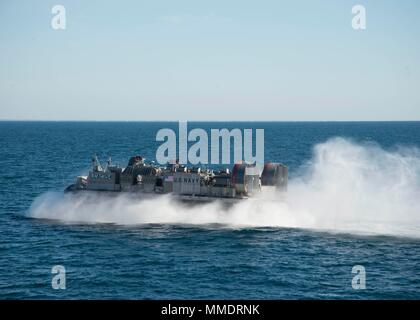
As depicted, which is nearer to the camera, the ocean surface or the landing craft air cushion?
the ocean surface

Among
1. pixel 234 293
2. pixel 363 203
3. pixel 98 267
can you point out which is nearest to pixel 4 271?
pixel 98 267

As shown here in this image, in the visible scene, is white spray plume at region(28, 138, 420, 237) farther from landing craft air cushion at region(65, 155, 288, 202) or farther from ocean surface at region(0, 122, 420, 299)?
landing craft air cushion at region(65, 155, 288, 202)

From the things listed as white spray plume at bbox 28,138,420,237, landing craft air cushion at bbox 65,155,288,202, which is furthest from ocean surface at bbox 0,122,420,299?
landing craft air cushion at bbox 65,155,288,202

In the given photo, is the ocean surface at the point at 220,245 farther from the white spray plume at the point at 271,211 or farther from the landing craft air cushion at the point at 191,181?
the landing craft air cushion at the point at 191,181

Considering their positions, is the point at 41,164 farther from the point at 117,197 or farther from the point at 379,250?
the point at 379,250

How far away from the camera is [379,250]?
44.1 meters

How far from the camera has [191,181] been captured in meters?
55.2

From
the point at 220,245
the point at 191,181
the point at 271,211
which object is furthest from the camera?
the point at 191,181

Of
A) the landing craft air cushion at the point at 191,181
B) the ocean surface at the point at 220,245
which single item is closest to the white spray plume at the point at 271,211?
the ocean surface at the point at 220,245

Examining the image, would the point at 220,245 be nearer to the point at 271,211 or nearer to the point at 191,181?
the point at 271,211

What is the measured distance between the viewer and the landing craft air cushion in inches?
2151

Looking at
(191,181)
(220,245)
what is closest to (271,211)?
(191,181)
